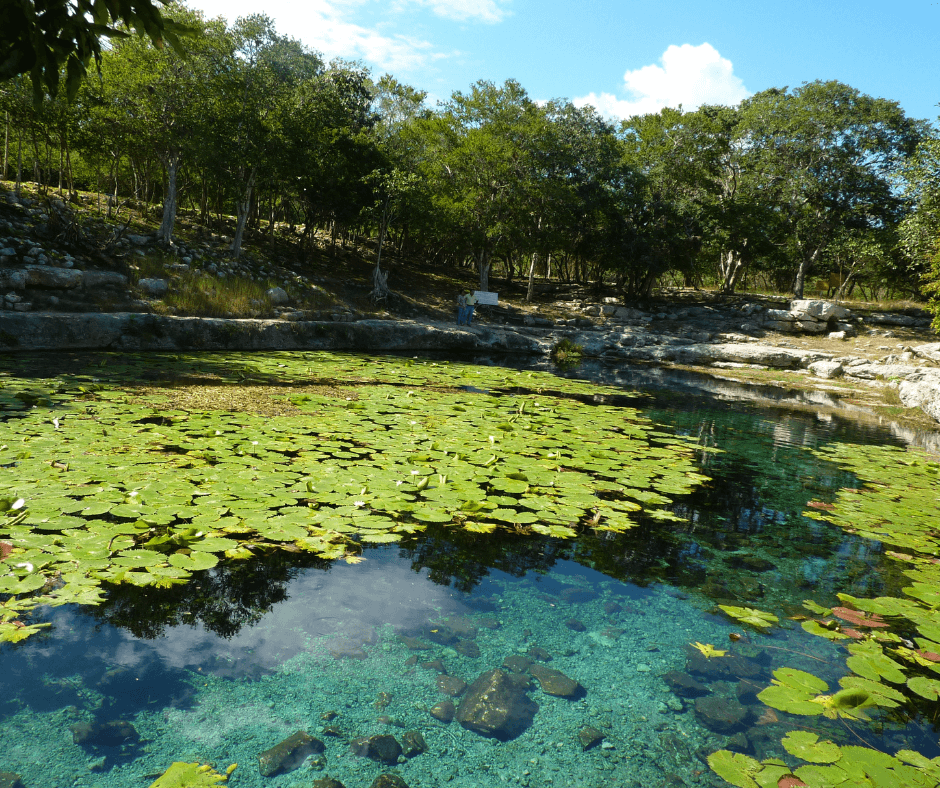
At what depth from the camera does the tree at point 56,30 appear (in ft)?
6.42

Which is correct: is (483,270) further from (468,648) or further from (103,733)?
(103,733)

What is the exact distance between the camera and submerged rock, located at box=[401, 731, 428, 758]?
73.1 inches

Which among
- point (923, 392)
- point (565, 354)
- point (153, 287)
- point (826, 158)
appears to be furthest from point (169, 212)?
point (826, 158)

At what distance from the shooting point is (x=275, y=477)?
392 cm

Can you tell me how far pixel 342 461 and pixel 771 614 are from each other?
3085 mm

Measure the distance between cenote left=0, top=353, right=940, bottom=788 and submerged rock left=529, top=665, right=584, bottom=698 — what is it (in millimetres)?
12

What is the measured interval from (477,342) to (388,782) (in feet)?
47.3

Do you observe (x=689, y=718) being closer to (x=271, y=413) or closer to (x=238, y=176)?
(x=271, y=413)

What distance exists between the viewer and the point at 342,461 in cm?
447

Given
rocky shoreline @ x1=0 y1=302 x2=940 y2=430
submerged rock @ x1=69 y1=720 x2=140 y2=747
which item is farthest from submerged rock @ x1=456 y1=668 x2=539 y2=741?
rocky shoreline @ x1=0 y1=302 x2=940 y2=430

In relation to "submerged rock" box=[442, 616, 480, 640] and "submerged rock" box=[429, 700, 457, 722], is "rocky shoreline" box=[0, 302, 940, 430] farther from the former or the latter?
"submerged rock" box=[429, 700, 457, 722]

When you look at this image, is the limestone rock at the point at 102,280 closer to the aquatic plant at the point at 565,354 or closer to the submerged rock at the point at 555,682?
the aquatic plant at the point at 565,354

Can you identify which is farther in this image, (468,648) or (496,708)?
(468,648)

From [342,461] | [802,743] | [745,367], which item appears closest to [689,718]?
[802,743]
